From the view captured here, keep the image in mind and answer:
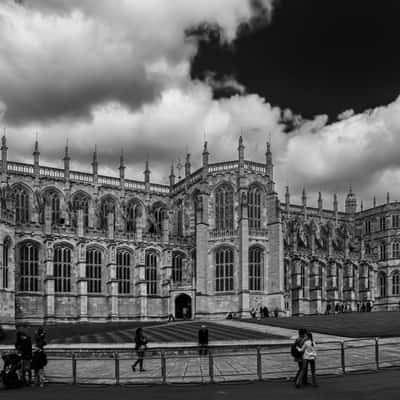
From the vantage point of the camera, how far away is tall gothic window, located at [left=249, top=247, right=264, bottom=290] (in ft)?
233

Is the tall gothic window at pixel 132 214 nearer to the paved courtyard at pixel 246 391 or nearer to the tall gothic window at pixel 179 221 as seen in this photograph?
the tall gothic window at pixel 179 221

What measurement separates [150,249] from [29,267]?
14205 millimetres

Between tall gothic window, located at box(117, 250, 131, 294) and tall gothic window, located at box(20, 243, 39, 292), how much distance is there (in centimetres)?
938

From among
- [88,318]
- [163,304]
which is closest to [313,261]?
[163,304]

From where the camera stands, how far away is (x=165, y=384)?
22.7 meters

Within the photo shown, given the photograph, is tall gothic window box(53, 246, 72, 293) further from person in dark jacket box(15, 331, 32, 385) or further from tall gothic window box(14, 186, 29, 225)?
person in dark jacket box(15, 331, 32, 385)

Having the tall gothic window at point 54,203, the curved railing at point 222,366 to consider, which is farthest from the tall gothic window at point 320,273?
the curved railing at point 222,366

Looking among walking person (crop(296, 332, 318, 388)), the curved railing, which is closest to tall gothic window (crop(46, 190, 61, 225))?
the curved railing

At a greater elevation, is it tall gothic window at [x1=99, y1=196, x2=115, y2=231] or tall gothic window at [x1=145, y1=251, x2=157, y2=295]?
tall gothic window at [x1=99, y1=196, x2=115, y2=231]

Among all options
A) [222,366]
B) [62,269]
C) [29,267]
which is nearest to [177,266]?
[62,269]

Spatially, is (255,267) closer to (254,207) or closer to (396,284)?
(254,207)

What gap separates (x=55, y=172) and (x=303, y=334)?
5761cm

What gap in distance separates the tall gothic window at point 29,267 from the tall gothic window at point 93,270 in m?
5.81

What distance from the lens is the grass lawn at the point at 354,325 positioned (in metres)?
39.4
